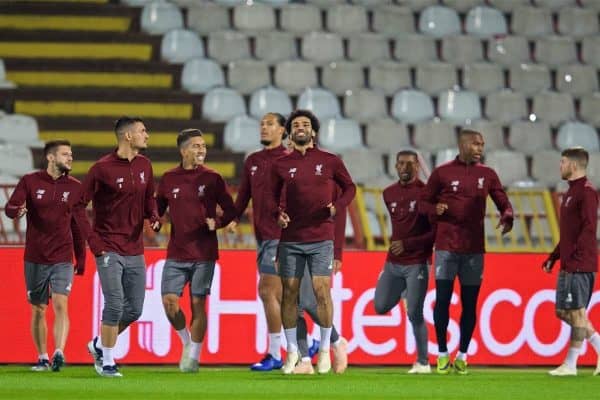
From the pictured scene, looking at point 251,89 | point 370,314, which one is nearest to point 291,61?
point 251,89

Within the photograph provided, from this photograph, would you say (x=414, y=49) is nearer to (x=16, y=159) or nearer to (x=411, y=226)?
(x=16, y=159)

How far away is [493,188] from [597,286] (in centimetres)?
284

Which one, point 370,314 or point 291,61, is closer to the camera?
point 370,314

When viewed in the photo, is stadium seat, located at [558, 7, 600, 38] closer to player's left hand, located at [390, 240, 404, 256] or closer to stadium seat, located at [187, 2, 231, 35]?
stadium seat, located at [187, 2, 231, 35]

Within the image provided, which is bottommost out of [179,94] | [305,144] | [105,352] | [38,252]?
[105,352]

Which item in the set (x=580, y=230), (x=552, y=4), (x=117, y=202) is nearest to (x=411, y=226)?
(x=580, y=230)

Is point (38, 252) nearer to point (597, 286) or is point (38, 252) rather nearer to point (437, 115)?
point (597, 286)

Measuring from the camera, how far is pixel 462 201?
530 inches

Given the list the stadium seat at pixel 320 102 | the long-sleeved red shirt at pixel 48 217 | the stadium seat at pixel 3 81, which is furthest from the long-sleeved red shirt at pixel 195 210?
the stadium seat at pixel 3 81

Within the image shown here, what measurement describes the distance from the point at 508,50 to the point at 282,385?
477 inches

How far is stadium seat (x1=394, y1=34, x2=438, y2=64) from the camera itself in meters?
21.9

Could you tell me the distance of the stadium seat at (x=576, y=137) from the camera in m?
21.1

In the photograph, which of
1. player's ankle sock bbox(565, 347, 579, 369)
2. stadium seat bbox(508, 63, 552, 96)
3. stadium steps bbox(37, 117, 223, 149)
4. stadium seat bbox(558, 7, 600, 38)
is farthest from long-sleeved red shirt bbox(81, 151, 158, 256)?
stadium seat bbox(558, 7, 600, 38)

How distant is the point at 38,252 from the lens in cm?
1349
